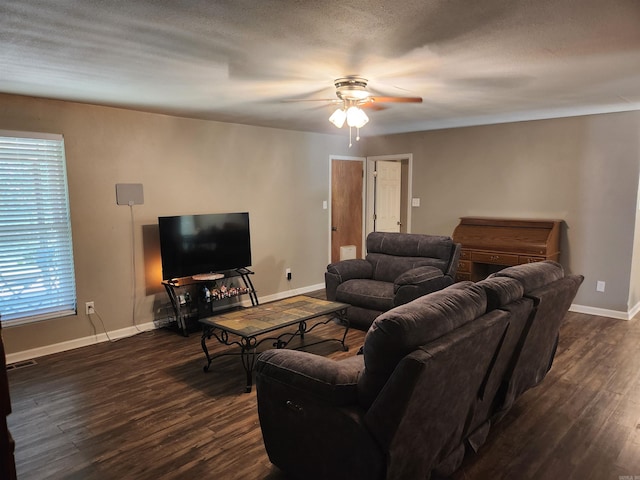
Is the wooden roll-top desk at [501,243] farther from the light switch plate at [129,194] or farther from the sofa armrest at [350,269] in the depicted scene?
the light switch plate at [129,194]

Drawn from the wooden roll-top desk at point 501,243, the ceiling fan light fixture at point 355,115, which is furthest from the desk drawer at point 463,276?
the ceiling fan light fixture at point 355,115

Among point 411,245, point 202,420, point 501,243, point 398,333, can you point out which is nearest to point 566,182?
point 501,243

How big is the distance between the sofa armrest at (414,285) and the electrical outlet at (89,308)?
2961mm

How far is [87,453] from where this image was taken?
8.21 feet

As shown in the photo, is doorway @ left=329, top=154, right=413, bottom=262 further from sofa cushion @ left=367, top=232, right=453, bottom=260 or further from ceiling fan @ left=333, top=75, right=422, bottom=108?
ceiling fan @ left=333, top=75, right=422, bottom=108

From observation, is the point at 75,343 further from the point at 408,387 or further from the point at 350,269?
the point at 408,387

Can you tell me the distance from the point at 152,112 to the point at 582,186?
4838 millimetres

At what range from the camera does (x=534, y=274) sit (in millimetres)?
2625

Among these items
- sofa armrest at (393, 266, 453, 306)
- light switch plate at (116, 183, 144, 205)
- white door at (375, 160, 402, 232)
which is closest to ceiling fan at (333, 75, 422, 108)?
sofa armrest at (393, 266, 453, 306)

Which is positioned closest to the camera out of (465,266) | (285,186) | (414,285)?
(414,285)

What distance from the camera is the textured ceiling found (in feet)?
6.51

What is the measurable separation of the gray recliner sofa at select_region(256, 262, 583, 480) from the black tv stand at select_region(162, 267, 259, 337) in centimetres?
260

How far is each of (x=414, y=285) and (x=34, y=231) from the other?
138 inches

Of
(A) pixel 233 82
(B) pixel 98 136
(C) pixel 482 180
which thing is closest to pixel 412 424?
(A) pixel 233 82
